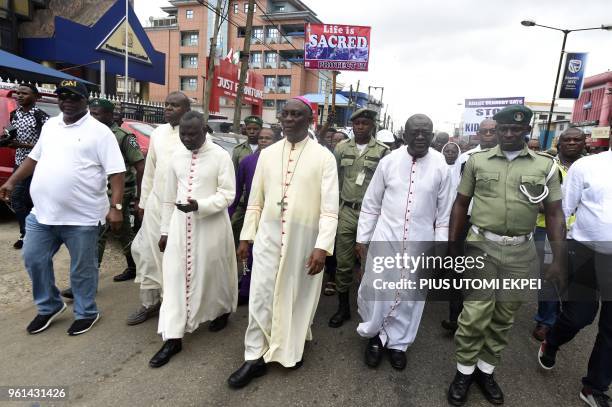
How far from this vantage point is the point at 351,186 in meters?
4.07

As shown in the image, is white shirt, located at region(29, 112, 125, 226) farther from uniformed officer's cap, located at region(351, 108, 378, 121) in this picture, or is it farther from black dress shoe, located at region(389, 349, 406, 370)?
black dress shoe, located at region(389, 349, 406, 370)

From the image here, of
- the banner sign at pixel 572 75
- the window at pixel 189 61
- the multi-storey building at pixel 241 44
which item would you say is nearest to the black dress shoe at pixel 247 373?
the banner sign at pixel 572 75

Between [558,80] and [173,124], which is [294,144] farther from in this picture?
[558,80]

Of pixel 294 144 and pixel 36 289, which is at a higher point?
pixel 294 144

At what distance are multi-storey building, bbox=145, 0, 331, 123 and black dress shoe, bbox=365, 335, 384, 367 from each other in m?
43.8

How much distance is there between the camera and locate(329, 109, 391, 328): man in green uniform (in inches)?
151

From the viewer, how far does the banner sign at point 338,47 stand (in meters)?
16.8

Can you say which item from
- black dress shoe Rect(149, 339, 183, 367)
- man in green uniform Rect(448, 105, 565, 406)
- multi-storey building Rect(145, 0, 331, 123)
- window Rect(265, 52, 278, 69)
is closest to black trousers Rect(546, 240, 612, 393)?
man in green uniform Rect(448, 105, 565, 406)

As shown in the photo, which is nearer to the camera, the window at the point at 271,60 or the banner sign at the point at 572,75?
the banner sign at the point at 572,75

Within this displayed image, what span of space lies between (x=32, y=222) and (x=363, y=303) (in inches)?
109

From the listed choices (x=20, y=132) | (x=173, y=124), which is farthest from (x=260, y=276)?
(x=20, y=132)

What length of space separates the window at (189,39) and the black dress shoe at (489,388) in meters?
49.3

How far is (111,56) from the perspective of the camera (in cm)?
1542

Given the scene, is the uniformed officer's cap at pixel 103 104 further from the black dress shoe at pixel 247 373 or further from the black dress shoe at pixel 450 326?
the black dress shoe at pixel 450 326
